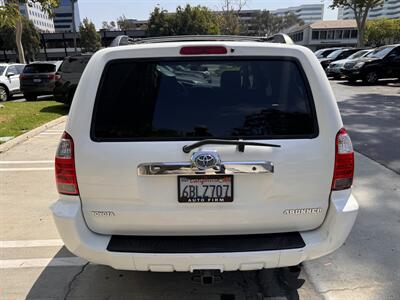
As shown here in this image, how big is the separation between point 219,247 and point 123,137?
93cm

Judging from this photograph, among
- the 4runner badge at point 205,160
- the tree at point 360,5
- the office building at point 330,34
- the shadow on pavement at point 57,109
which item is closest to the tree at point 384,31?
the office building at point 330,34

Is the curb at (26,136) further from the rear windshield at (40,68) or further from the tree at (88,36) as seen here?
the tree at (88,36)

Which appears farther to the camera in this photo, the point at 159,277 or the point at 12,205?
the point at 12,205

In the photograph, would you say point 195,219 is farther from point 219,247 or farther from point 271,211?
point 271,211

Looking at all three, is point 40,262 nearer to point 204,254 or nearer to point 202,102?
point 204,254

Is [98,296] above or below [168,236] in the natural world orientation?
below

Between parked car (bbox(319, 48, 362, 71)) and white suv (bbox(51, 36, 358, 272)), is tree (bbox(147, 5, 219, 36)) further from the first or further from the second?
white suv (bbox(51, 36, 358, 272))

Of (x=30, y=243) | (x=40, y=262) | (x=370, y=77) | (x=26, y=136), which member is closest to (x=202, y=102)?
(x=40, y=262)

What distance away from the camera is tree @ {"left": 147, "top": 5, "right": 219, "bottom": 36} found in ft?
176

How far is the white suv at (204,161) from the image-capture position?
2.34 meters

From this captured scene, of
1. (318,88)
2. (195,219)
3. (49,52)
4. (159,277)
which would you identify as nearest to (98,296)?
(159,277)

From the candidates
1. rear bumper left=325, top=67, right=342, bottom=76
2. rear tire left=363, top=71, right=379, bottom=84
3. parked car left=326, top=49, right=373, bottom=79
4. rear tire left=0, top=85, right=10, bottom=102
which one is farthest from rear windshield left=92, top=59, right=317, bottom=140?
rear bumper left=325, top=67, right=342, bottom=76

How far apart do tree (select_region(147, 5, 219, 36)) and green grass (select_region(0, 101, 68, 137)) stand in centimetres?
4069

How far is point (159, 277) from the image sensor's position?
3193mm
